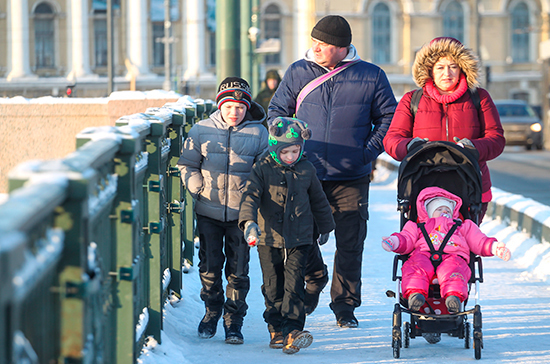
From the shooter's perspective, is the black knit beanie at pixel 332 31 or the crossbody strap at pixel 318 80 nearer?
the black knit beanie at pixel 332 31

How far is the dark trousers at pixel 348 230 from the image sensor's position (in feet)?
19.5

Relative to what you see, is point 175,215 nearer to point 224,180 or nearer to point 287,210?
A: point 224,180

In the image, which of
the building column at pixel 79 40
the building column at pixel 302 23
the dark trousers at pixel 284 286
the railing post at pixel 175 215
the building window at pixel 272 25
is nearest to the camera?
the dark trousers at pixel 284 286

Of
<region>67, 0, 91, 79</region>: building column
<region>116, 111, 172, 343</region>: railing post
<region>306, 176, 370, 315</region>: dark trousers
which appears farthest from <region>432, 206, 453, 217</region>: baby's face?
<region>67, 0, 91, 79</region>: building column

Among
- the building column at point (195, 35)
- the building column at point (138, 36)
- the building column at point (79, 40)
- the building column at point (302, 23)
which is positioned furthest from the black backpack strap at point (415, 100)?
the building column at point (302, 23)

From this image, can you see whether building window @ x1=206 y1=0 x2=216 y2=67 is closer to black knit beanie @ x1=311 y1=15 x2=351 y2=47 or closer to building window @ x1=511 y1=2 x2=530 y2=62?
building window @ x1=511 y1=2 x2=530 y2=62

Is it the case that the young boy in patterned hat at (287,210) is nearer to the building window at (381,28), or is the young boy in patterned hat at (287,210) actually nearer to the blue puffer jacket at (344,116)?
the blue puffer jacket at (344,116)

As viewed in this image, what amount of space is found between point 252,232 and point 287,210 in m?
0.34

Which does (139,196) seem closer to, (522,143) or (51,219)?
(51,219)

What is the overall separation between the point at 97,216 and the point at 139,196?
140 centimetres

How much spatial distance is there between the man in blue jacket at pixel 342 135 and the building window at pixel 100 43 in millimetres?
57468

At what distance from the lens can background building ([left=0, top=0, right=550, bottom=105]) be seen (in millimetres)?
60312

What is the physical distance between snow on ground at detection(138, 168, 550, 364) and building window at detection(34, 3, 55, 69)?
187ft

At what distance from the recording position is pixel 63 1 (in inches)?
2486
